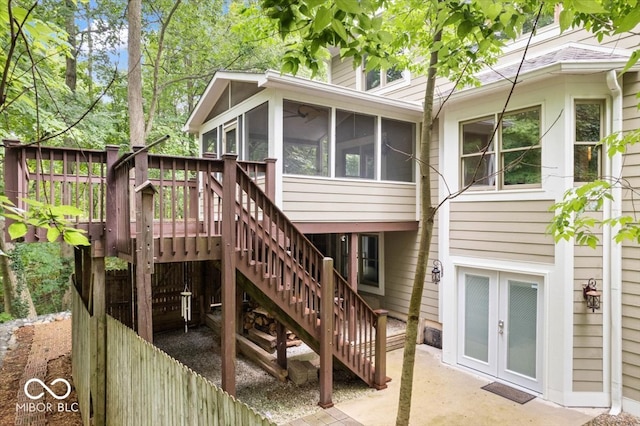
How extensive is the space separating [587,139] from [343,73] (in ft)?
21.9

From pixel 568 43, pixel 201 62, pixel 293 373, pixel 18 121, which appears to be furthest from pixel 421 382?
pixel 201 62

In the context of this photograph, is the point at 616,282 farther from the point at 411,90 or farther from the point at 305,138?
the point at 411,90

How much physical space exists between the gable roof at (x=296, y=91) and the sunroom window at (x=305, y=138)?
0.32 m

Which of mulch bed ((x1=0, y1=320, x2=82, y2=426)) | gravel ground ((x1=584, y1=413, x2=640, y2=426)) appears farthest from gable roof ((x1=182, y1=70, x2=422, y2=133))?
gravel ground ((x1=584, y1=413, x2=640, y2=426))

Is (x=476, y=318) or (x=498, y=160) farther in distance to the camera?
(x=476, y=318)

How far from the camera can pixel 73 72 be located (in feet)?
37.5

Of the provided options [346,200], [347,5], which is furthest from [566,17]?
[346,200]

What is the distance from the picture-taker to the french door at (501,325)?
5.88 m

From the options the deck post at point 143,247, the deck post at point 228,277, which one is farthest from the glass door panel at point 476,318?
the deck post at point 143,247

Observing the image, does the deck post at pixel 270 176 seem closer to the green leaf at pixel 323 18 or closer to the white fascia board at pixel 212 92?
the white fascia board at pixel 212 92

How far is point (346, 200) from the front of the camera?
7.10 m

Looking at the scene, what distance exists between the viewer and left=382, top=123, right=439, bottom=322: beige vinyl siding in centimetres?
773

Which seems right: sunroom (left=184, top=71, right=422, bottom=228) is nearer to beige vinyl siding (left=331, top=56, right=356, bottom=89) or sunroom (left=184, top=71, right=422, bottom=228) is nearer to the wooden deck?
the wooden deck

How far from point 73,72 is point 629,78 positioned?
44.5 ft
